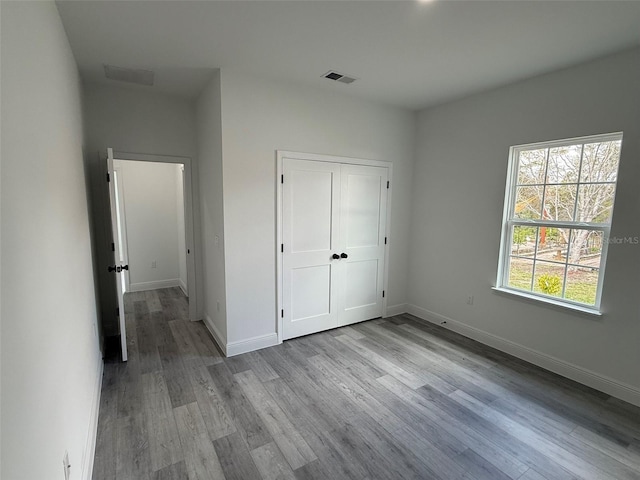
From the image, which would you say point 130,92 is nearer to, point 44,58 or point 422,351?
point 44,58

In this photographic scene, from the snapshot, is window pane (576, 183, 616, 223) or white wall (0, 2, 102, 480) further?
window pane (576, 183, 616, 223)

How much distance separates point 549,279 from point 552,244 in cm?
34

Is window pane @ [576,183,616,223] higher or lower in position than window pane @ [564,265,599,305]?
higher

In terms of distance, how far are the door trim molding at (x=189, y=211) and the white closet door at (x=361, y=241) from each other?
180cm

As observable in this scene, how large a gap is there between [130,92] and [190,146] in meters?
0.77

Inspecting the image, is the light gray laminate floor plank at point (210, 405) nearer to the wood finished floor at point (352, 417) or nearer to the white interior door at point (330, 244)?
the wood finished floor at point (352, 417)

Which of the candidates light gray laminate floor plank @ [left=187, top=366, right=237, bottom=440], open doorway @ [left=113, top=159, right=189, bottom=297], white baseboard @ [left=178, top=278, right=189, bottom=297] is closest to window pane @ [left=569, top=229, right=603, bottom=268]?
light gray laminate floor plank @ [left=187, top=366, right=237, bottom=440]

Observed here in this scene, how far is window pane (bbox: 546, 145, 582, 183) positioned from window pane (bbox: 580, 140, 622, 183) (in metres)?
0.05

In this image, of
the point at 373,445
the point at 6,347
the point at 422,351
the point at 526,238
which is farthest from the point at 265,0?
the point at 422,351

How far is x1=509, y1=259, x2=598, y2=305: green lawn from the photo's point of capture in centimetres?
271

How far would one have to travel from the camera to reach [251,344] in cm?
322

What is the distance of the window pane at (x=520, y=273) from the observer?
10.3 feet

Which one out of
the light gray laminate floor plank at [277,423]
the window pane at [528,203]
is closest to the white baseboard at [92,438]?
the light gray laminate floor plank at [277,423]

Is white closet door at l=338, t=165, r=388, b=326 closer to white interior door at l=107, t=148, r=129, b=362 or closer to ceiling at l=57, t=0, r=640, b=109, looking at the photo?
ceiling at l=57, t=0, r=640, b=109
